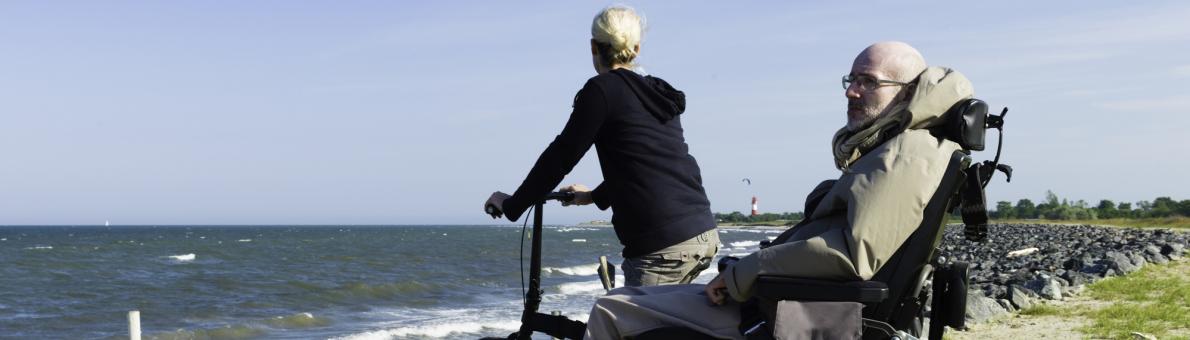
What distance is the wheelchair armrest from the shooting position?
2.82 m

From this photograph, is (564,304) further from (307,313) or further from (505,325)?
(307,313)

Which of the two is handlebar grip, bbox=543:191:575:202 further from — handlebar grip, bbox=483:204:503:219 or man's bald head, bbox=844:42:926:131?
man's bald head, bbox=844:42:926:131

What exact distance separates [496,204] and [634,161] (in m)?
0.52

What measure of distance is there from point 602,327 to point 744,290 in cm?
45

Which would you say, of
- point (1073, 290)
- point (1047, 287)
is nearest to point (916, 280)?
point (1047, 287)

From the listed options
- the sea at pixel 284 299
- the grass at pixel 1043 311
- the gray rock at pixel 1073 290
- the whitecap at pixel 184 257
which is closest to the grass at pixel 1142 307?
the gray rock at pixel 1073 290

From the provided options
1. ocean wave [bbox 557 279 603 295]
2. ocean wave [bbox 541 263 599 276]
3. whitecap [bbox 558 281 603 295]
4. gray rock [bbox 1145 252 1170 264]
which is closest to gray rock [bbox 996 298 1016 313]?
gray rock [bbox 1145 252 1170 264]

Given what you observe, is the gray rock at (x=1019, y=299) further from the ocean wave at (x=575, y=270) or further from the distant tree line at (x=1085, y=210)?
the distant tree line at (x=1085, y=210)

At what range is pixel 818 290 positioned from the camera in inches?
113

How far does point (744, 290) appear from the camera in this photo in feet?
9.71

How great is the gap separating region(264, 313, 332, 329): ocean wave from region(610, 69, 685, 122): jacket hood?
45.1 feet

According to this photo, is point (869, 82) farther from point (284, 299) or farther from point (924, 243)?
point (284, 299)

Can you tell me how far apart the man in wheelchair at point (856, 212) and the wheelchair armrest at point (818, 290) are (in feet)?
0.07

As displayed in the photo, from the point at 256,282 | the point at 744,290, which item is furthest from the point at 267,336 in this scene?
the point at 744,290
